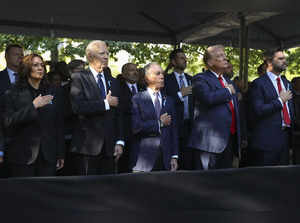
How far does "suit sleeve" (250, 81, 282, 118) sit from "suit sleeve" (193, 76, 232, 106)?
0.55 metres

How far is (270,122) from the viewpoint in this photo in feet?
16.2

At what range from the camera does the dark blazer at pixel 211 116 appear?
4.43m

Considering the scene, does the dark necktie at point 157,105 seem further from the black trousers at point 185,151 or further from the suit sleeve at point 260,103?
the suit sleeve at point 260,103

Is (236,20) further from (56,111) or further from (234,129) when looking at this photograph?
(56,111)

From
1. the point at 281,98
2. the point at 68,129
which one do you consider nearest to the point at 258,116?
the point at 281,98

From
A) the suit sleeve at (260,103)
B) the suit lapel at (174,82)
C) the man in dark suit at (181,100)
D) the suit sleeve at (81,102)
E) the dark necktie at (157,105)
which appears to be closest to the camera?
the suit sleeve at (81,102)

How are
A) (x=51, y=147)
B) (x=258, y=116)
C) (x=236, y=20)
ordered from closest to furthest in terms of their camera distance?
(x=51, y=147) < (x=258, y=116) < (x=236, y=20)

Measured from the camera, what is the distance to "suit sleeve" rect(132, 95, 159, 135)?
4500 mm

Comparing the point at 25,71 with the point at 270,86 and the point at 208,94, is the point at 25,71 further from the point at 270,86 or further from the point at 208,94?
the point at 270,86

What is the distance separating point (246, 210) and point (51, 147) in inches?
86.7

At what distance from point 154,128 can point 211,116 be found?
54 cm

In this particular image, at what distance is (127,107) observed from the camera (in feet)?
17.5

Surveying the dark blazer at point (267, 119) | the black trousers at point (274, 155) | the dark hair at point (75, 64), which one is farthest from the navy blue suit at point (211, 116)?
the dark hair at point (75, 64)

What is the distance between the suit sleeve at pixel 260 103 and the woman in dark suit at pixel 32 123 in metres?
1.98
